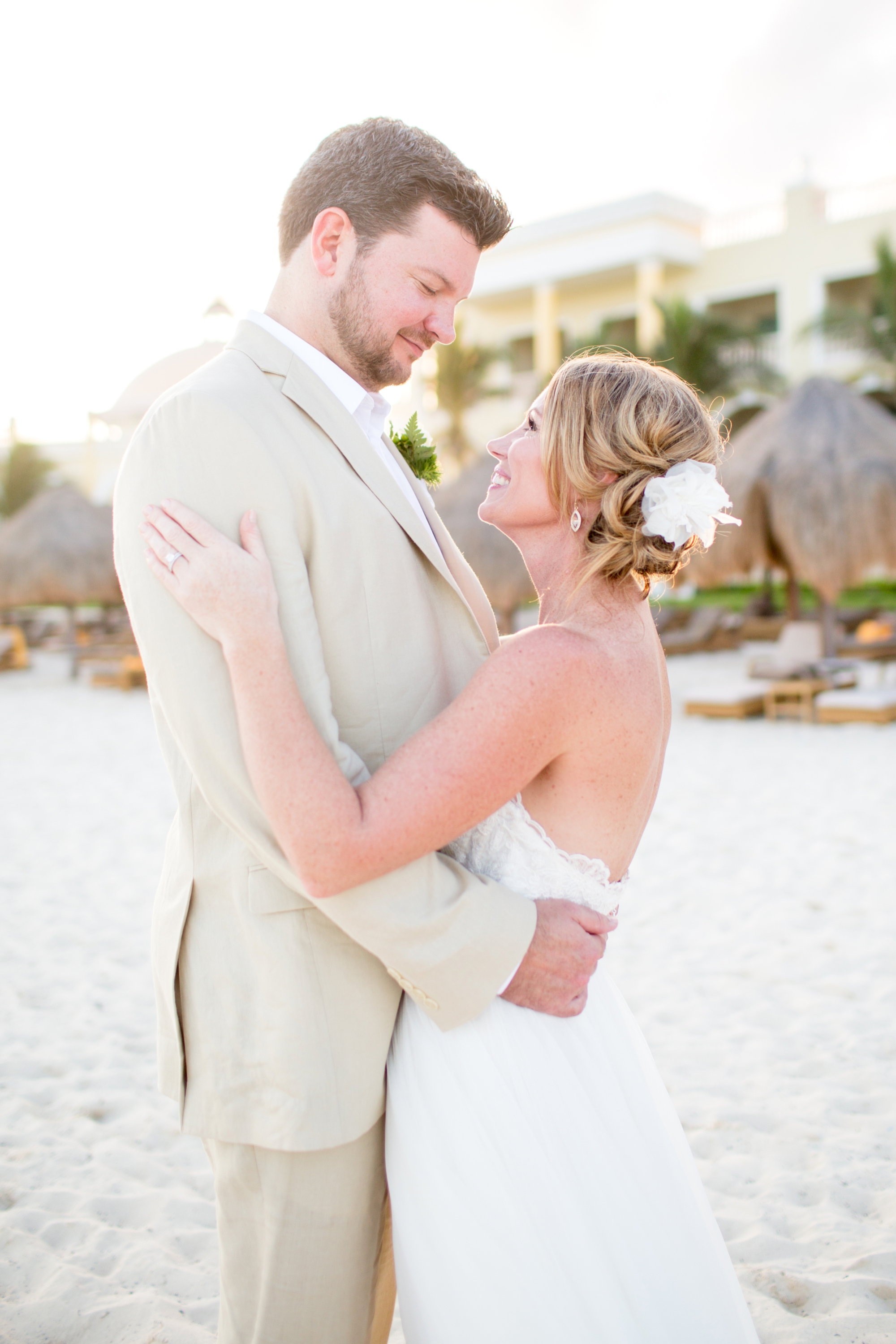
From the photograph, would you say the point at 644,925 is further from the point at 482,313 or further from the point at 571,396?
the point at 482,313

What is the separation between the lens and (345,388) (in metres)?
1.63

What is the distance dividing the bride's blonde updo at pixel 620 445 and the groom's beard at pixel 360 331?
0.30 metres

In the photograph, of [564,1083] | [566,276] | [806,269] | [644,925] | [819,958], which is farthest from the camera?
[566,276]

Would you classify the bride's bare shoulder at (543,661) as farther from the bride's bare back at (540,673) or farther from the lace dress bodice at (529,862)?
the lace dress bodice at (529,862)

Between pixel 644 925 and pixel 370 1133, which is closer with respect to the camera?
pixel 370 1133

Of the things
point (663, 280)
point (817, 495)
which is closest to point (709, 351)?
point (663, 280)

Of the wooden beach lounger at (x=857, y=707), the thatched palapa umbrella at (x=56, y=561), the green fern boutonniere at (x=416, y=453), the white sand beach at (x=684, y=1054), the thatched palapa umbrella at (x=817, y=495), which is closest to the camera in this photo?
the green fern boutonniere at (x=416, y=453)

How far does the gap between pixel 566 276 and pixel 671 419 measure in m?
28.6

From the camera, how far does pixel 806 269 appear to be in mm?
25516

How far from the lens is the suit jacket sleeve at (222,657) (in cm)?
135

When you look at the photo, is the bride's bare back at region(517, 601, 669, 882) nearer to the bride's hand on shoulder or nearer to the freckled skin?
the freckled skin

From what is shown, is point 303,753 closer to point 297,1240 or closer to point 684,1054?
point 297,1240

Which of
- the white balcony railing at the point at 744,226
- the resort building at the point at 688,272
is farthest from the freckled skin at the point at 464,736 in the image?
the white balcony railing at the point at 744,226

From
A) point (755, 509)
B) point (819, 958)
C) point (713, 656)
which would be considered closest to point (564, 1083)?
point (819, 958)
